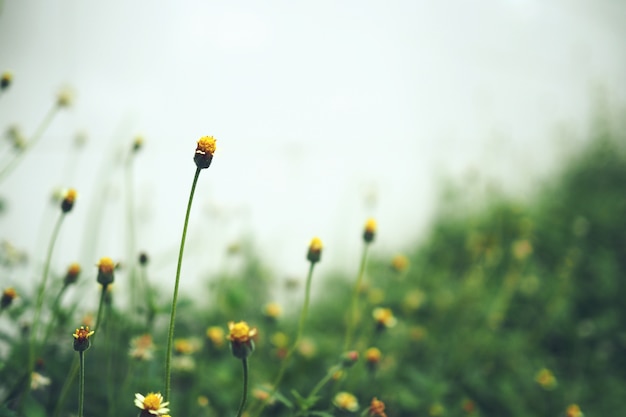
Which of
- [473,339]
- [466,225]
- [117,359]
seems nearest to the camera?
[117,359]

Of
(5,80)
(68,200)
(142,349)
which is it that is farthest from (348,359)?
(5,80)

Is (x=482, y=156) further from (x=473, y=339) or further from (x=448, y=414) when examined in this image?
(x=448, y=414)

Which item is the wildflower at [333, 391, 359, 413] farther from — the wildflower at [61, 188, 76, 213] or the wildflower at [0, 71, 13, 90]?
the wildflower at [0, 71, 13, 90]

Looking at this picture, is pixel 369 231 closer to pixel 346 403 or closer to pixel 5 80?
pixel 346 403

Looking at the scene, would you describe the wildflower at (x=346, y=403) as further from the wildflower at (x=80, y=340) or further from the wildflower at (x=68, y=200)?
the wildflower at (x=68, y=200)

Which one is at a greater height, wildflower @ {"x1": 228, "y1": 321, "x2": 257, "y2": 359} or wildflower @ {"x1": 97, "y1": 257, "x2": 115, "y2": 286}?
wildflower @ {"x1": 97, "y1": 257, "x2": 115, "y2": 286}

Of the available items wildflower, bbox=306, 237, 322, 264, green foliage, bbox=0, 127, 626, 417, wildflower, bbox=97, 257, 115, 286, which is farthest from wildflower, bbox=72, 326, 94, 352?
wildflower, bbox=306, 237, 322, 264

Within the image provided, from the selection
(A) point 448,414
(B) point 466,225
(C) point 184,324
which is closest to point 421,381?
(A) point 448,414
